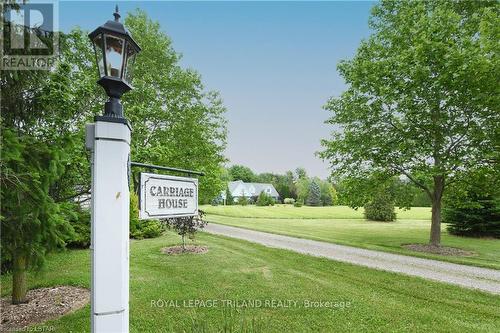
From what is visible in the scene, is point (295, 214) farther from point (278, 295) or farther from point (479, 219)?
point (278, 295)

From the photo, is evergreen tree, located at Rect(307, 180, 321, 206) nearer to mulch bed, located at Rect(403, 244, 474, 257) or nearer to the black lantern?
mulch bed, located at Rect(403, 244, 474, 257)

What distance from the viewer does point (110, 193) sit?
1.86 meters

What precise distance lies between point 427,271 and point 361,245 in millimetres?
3989

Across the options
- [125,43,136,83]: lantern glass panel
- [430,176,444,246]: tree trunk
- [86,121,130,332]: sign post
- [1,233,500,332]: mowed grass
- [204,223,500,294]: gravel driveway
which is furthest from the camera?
[430,176,444,246]: tree trunk

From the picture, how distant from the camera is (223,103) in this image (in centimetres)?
1712

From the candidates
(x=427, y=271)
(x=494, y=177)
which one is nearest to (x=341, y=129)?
(x=494, y=177)

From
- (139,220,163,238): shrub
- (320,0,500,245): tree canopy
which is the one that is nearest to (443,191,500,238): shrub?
(320,0,500,245): tree canopy

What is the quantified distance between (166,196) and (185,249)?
324 inches

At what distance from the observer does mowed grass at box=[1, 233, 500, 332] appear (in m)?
4.31

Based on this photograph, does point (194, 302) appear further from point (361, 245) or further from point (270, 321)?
point (361, 245)

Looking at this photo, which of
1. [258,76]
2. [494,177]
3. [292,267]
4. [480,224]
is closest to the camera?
[292,267]

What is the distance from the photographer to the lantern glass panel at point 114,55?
1.94 metres

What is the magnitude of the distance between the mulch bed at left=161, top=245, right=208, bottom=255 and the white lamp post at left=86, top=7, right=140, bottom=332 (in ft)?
26.0

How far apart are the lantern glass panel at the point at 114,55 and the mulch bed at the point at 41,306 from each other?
4.35 metres
